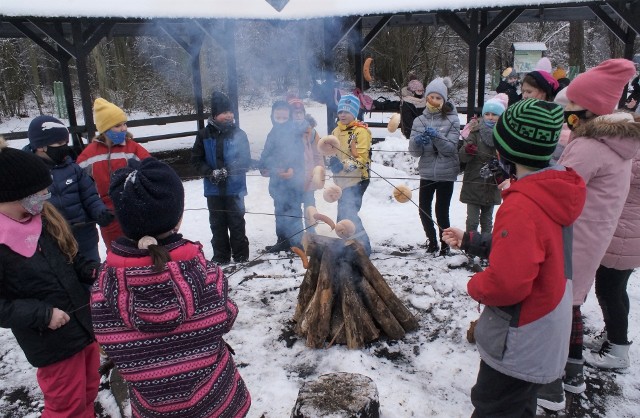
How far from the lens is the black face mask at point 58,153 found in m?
3.30

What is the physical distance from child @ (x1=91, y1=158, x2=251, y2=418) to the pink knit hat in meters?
2.41

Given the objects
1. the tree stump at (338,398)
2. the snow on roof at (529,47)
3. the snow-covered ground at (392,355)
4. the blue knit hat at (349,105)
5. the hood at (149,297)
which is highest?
the snow on roof at (529,47)

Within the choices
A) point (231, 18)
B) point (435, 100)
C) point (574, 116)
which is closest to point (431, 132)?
point (435, 100)

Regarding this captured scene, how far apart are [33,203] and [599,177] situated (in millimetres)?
2949

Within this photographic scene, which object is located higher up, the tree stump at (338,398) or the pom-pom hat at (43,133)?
the pom-pom hat at (43,133)

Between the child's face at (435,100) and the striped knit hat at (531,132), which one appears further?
the child's face at (435,100)

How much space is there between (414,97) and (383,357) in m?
7.65

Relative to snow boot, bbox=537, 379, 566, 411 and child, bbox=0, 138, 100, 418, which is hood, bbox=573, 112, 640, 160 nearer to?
snow boot, bbox=537, 379, 566, 411

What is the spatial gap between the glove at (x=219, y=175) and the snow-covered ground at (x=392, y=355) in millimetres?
1020

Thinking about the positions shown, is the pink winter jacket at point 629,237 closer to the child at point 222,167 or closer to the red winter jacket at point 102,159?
the child at point 222,167

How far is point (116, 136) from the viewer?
12.9ft

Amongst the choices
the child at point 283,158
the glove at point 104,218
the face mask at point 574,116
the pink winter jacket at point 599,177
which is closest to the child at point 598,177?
the pink winter jacket at point 599,177

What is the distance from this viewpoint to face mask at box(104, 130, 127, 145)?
390 centimetres

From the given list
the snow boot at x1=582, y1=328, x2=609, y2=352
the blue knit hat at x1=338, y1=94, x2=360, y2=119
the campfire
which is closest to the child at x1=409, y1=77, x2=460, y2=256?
the blue knit hat at x1=338, y1=94, x2=360, y2=119
